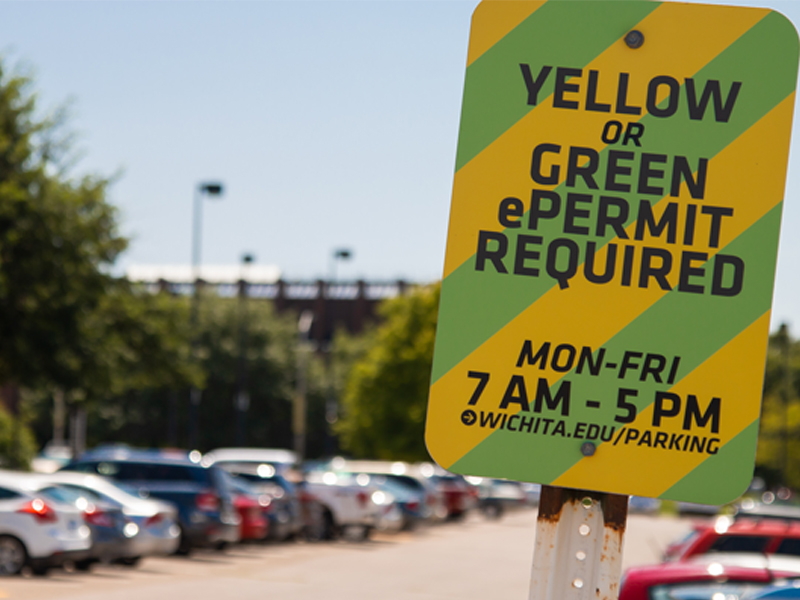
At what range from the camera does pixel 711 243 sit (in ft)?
7.70

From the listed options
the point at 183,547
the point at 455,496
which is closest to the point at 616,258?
the point at 183,547

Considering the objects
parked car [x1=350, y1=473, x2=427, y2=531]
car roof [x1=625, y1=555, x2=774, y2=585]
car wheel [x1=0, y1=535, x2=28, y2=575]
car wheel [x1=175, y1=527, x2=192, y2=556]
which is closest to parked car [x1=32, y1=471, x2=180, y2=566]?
car wheel [x1=175, y1=527, x2=192, y2=556]

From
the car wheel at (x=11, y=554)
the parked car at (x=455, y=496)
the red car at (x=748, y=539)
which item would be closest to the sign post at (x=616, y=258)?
the red car at (x=748, y=539)

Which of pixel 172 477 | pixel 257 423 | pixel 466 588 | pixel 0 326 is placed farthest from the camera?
pixel 257 423

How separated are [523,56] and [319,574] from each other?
1844 centimetres

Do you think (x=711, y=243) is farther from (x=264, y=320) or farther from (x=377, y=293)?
(x=377, y=293)

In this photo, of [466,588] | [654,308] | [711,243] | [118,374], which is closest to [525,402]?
[654,308]

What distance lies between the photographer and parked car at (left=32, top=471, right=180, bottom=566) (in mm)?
19203

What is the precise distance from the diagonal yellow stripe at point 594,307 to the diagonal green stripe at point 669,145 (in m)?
0.02

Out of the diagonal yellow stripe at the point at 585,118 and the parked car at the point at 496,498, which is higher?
the diagonal yellow stripe at the point at 585,118

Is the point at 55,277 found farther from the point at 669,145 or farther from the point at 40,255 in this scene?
the point at 669,145

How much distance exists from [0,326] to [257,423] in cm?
5380

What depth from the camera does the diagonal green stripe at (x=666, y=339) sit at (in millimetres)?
2324

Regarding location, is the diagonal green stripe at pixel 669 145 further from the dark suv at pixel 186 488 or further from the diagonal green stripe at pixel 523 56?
the dark suv at pixel 186 488
